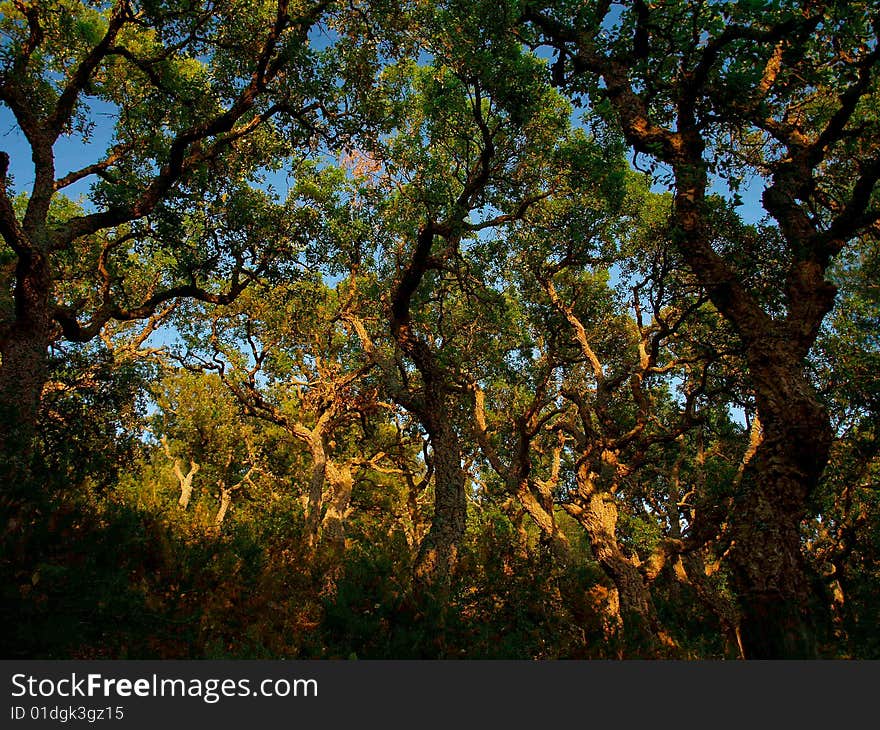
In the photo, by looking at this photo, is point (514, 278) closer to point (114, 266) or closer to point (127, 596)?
point (114, 266)

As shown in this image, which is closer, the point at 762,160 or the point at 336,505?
the point at 762,160

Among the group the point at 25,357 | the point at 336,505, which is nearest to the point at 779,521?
the point at 25,357

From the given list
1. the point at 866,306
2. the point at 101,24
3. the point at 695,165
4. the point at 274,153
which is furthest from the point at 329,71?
the point at 866,306

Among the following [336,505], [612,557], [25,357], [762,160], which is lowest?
[612,557]

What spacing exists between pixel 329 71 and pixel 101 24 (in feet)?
19.0

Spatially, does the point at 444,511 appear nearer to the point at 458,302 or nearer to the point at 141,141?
the point at 458,302

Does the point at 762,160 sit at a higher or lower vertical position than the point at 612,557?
higher

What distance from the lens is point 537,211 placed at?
14.0 meters

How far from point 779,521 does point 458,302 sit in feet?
43.0

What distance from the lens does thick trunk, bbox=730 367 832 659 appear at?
5.34m

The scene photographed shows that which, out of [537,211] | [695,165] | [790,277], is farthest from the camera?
[537,211]

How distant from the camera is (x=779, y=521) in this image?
5.83 m

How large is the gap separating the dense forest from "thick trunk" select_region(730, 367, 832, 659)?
0.04 m

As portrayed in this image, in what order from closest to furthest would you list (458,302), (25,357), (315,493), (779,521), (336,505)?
(779,521) → (25,357) → (458,302) → (315,493) → (336,505)
